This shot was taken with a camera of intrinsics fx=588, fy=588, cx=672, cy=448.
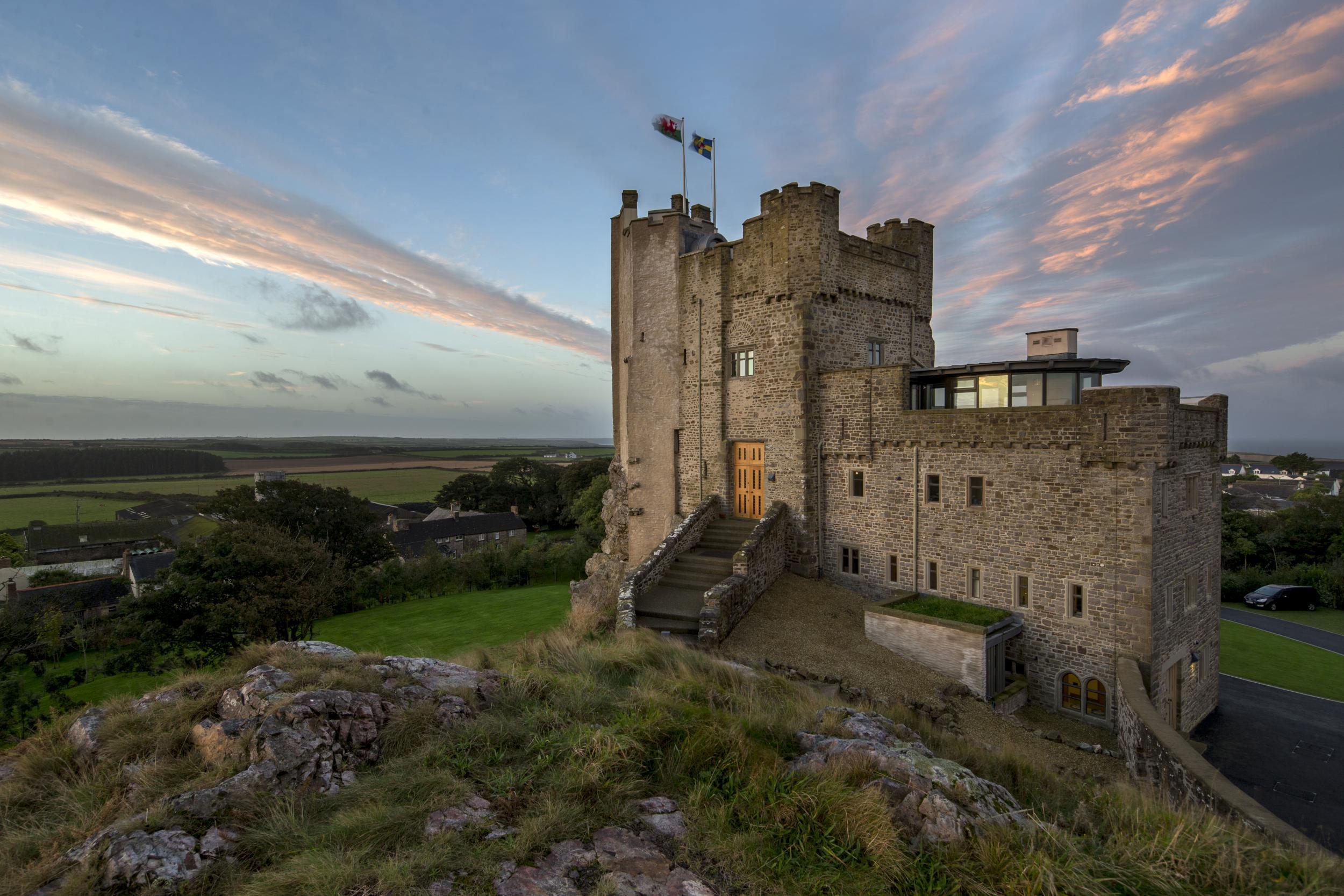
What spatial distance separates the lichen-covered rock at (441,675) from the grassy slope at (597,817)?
17.2 inches

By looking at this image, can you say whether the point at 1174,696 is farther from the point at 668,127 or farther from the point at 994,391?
the point at 668,127

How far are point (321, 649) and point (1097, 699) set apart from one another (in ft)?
54.9

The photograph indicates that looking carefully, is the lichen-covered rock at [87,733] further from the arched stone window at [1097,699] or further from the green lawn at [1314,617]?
the green lawn at [1314,617]

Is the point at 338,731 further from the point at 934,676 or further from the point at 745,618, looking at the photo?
the point at 934,676

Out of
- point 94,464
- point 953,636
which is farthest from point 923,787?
point 94,464

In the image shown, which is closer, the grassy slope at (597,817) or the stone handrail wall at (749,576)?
the grassy slope at (597,817)

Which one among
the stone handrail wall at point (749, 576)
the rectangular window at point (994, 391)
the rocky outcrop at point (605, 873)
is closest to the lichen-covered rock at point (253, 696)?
the rocky outcrop at point (605, 873)

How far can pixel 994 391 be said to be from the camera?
17312 mm

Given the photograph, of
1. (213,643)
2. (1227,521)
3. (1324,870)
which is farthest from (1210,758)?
(1227,521)

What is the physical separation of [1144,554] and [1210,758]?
7052 millimetres

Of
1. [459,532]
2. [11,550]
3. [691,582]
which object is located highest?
[691,582]

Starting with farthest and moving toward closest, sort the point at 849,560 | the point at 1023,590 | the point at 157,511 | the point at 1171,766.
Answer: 1. the point at 157,511
2. the point at 849,560
3. the point at 1023,590
4. the point at 1171,766

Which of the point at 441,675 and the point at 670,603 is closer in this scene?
the point at 441,675

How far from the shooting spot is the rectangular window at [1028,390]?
16609mm
